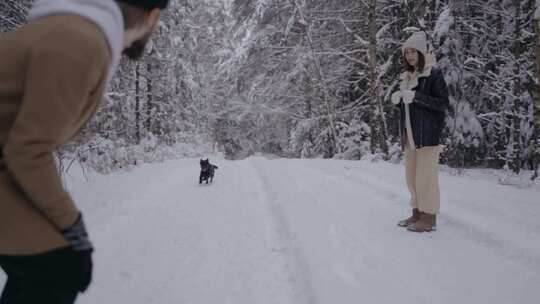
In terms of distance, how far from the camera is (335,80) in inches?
707

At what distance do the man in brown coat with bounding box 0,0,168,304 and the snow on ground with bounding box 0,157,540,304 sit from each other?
184 cm

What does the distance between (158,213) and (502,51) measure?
510 inches

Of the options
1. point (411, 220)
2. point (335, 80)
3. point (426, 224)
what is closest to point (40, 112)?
point (426, 224)

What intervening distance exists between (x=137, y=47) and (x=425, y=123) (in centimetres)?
379

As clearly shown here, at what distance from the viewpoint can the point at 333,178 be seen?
8773 millimetres

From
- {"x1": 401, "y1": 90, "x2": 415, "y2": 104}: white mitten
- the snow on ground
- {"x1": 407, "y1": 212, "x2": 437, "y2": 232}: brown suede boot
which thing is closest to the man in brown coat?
the snow on ground

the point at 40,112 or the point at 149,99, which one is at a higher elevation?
the point at 149,99

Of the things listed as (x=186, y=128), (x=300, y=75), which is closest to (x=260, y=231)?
(x=300, y=75)

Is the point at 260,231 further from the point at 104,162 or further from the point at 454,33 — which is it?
the point at 454,33

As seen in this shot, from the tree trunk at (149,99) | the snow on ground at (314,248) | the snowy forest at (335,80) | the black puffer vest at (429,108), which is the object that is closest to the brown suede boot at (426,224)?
the snow on ground at (314,248)

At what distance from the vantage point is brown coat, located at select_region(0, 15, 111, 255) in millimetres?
1213

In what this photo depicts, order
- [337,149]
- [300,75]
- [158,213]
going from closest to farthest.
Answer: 1. [158,213]
2. [337,149]
3. [300,75]

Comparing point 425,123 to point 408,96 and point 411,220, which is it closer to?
point 408,96

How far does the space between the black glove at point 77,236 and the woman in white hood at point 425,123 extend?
159 inches
